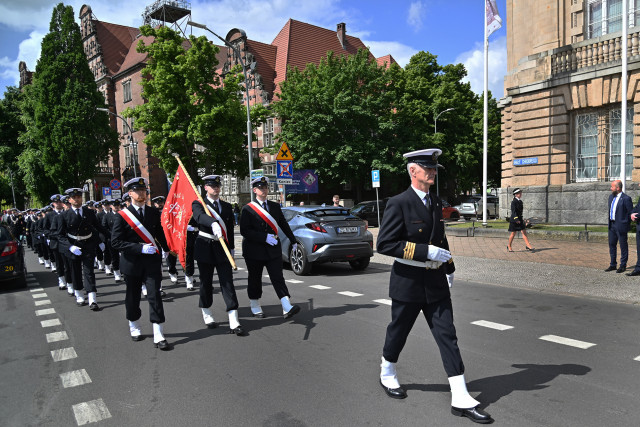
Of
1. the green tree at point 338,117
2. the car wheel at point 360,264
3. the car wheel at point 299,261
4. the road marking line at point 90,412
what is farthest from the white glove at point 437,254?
the green tree at point 338,117

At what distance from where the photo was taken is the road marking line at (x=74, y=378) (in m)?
4.47

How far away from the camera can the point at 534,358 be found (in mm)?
4730

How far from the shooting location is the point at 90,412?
12.5ft

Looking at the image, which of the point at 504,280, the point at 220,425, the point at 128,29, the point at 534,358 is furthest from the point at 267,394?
the point at 128,29

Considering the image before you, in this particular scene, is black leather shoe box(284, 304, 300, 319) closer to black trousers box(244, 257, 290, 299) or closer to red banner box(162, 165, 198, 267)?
black trousers box(244, 257, 290, 299)

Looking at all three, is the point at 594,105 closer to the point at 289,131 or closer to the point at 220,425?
the point at 220,425

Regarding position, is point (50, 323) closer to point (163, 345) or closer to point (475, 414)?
point (163, 345)

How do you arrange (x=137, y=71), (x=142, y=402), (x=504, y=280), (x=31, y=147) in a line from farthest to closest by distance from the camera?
(x=137, y=71), (x=31, y=147), (x=504, y=280), (x=142, y=402)

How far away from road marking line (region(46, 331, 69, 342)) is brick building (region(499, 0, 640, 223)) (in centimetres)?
1780

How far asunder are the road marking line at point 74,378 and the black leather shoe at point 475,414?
3.34 meters

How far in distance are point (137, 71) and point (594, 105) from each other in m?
47.4

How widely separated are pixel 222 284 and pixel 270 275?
762 millimetres

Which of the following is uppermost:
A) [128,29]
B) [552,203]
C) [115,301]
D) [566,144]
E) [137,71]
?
[128,29]

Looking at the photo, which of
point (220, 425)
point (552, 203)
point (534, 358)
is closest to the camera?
point (220, 425)
